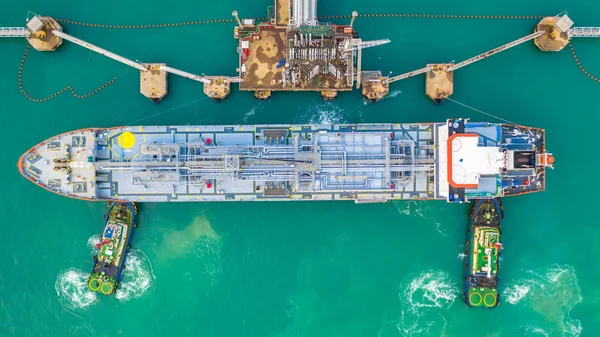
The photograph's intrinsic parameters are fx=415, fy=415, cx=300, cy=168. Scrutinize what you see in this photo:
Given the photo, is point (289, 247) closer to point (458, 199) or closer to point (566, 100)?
point (458, 199)

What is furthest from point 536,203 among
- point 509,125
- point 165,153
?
point 165,153

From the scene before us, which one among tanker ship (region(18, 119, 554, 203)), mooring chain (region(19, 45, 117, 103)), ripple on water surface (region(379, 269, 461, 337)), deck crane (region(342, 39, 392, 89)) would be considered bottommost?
ripple on water surface (region(379, 269, 461, 337))

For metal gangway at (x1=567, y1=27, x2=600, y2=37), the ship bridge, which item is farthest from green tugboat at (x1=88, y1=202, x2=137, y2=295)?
metal gangway at (x1=567, y1=27, x2=600, y2=37)

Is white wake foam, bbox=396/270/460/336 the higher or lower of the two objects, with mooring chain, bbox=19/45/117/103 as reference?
lower

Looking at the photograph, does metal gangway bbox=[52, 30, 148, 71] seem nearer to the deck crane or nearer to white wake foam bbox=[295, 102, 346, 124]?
white wake foam bbox=[295, 102, 346, 124]

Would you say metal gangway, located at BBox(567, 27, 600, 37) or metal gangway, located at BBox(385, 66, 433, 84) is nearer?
metal gangway, located at BBox(385, 66, 433, 84)

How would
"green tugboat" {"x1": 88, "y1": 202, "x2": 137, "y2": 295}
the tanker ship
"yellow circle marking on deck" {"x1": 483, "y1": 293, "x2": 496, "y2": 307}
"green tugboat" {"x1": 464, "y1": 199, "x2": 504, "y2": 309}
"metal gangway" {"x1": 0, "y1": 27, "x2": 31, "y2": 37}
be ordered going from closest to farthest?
the tanker ship
"green tugboat" {"x1": 464, "y1": 199, "x2": 504, "y2": 309}
"yellow circle marking on deck" {"x1": 483, "y1": 293, "x2": 496, "y2": 307}
"green tugboat" {"x1": 88, "y1": 202, "x2": 137, "y2": 295}
"metal gangway" {"x1": 0, "y1": 27, "x2": 31, "y2": 37}

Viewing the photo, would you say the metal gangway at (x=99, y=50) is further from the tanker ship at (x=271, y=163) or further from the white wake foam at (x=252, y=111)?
the white wake foam at (x=252, y=111)

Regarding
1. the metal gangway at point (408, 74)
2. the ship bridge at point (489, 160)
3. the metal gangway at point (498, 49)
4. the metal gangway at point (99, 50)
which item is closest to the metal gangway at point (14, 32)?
the metal gangway at point (99, 50)
